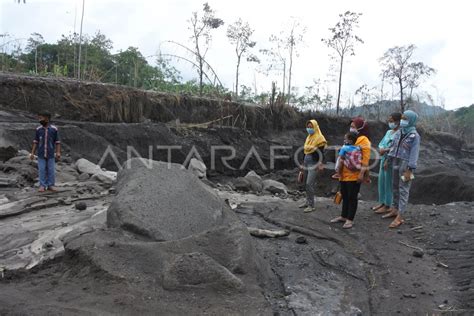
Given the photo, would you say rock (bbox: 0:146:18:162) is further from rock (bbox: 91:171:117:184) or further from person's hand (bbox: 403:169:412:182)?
person's hand (bbox: 403:169:412:182)

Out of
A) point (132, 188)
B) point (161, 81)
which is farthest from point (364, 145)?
point (161, 81)

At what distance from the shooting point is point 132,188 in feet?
16.1

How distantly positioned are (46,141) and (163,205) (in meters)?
3.40

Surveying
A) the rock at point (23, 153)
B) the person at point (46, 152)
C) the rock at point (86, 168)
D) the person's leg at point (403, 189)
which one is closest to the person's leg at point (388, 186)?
the person's leg at point (403, 189)

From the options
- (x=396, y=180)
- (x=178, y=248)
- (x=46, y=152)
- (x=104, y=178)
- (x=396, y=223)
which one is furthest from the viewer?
(x=104, y=178)

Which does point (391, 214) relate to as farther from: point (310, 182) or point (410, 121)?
point (410, 121)

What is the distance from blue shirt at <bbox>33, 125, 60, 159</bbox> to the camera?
23.7ft

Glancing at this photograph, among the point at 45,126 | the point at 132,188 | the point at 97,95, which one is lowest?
the point at 132,188

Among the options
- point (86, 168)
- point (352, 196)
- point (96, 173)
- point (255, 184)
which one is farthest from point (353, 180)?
point (86, 168)

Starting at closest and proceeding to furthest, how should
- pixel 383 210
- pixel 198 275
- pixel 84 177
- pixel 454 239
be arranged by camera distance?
1. pixel 198 275
2. pixel 454 239
3. pixel 383 210
4. pixel 84 177

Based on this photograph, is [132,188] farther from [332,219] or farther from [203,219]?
[332,219]

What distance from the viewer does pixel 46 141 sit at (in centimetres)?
722

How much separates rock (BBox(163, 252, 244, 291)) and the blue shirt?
4.27 meters

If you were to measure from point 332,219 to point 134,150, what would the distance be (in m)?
7.28
